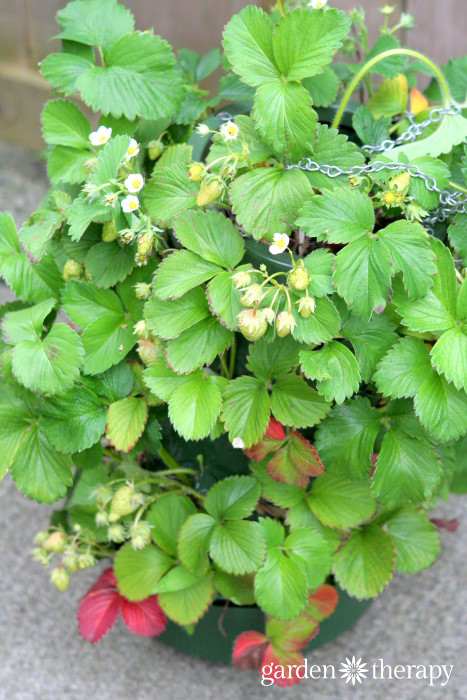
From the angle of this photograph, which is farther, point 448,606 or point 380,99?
point 448,606

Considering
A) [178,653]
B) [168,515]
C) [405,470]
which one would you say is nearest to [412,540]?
[405,470]

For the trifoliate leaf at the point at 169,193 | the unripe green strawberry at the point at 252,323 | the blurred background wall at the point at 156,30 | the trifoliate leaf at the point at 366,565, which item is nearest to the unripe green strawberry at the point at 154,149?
the trifoliate leaf at the point at 169,193

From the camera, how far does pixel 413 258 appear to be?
0.75 m

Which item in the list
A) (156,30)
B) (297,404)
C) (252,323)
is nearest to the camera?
(252,323)

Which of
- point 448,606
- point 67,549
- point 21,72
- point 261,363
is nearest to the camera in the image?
point 261,363

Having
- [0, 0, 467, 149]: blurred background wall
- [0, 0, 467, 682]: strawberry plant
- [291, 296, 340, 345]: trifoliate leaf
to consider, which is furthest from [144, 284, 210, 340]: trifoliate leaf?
[0, 0, 467, 149]: blurred background wall

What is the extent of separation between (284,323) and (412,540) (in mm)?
425

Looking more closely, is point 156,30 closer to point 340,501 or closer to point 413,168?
point 413,168

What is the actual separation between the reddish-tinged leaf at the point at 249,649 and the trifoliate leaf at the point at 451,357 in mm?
445

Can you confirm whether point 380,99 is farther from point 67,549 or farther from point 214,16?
point 214,16

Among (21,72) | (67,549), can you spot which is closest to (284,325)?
(67,549)

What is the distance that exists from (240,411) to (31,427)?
25cm

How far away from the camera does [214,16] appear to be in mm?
1831

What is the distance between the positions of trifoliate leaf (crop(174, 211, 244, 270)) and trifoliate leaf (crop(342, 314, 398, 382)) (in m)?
0.14
